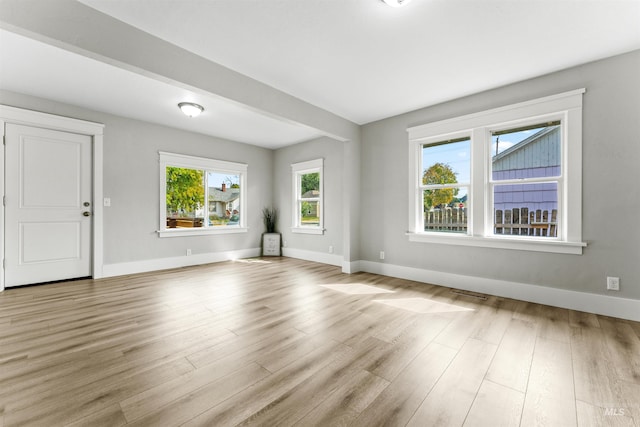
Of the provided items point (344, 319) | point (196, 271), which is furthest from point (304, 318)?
point (196, 271)

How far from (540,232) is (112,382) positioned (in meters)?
4.21

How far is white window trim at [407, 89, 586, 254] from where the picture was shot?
290cm

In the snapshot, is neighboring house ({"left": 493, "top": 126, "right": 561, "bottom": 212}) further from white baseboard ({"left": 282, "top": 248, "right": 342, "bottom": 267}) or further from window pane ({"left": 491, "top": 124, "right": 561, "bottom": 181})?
white baseboard ({"left": 282, "top": 248, "right": 342, "bottom": 267})

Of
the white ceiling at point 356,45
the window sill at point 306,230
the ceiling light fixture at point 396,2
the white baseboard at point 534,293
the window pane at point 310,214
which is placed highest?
the white ceiling at point 356,45

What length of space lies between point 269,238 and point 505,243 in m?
4.63

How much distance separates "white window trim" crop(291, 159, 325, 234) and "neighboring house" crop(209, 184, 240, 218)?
1.29 meters

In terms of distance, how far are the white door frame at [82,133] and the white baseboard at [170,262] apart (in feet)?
0.63

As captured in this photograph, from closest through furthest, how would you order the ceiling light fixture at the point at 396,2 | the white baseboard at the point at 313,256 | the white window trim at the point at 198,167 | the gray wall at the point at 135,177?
the ceiling light fixture at the point at 396,2, the gray wall at the point at 135,177, the white window trim at the point at 198,167, the white baseboard at the point at 313,256

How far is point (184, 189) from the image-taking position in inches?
209

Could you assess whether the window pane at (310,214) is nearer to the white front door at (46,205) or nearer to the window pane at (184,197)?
the window pane at (184,197)

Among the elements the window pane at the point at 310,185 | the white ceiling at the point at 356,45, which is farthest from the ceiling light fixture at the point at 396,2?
the window pane at the point at 310,185

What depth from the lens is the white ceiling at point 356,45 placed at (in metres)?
2.12

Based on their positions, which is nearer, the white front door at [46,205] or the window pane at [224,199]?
the white front door at [46,205]

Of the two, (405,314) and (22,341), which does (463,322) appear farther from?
(22,341)
